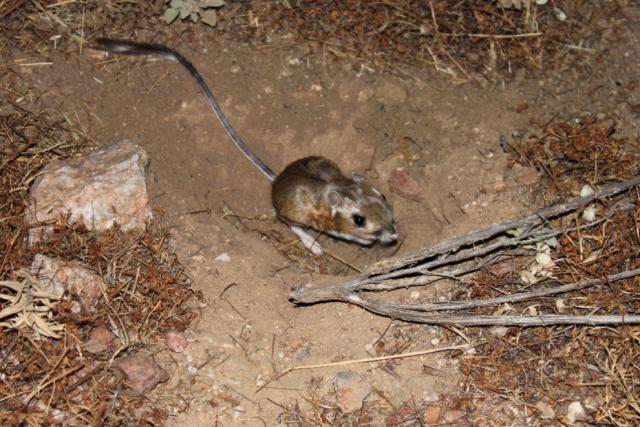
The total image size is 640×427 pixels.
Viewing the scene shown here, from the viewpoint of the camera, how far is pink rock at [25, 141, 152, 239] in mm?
4281

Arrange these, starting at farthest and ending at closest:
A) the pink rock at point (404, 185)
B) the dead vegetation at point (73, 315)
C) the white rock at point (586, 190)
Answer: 1. the pink rock at point (404, 185)
2. the white rock at point (586, 190)
3. the dead vegetation at point (73, 315)

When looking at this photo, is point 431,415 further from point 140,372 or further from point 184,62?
point 184,62

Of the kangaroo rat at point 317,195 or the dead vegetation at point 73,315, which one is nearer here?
the dead vegetation at point 73,315

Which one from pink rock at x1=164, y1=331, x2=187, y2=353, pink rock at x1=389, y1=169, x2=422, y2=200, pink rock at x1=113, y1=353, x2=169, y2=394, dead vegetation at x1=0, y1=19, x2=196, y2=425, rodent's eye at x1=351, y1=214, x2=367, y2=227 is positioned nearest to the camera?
dead vegetation at x1=0, y1=19, x2=196, y2=425

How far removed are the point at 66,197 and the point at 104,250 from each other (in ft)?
1.55

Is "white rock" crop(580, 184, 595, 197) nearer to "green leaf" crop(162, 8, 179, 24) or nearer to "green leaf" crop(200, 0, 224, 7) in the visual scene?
"green leaf" crop(200, 0, 224, 7)

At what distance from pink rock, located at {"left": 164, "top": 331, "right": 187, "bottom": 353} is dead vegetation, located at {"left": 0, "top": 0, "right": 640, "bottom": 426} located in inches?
1.9

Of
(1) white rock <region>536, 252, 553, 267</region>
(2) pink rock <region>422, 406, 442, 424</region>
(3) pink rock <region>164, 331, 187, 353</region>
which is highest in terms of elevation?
(1) white rock <region>536, 252, 553, 267</region>

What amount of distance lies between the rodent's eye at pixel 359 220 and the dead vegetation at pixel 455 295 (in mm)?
1242

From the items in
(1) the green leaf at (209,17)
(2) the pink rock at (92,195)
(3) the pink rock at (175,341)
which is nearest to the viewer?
(3) the pink rock at (175,341)

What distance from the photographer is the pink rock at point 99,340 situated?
3770 millimetres

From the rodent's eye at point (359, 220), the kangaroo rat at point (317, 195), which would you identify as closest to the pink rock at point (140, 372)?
the kangaroo rat at point (317, 195)

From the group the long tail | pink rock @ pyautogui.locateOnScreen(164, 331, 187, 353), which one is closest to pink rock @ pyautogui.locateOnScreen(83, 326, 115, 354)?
pink rock @ pyautogui.locateOnScreen(164, 331, 187, 353)

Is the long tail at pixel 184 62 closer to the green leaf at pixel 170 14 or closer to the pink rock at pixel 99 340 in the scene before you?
the green leaf at pixel 170 14
